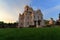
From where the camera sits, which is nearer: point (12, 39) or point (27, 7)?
point (12, 39)

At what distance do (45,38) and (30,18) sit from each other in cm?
3189

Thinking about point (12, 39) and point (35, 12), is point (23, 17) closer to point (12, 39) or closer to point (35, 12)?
point (35, 12)

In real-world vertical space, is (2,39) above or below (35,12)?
below

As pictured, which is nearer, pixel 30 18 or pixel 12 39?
pixel 12 39

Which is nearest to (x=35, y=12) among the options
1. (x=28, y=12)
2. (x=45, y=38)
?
(x=28, y=12)

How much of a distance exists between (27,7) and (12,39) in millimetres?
31423

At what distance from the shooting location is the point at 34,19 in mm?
43625

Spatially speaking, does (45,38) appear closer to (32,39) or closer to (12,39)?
(32,39)

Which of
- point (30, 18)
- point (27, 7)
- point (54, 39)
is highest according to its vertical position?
point (27, 7)

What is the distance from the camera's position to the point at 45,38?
11.9 meters

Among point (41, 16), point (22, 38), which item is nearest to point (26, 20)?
point (41, 16)

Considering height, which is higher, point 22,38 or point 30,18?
point 30,18

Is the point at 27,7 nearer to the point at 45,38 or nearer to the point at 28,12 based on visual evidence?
the point at 28,12

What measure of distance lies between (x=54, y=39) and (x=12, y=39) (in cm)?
303
